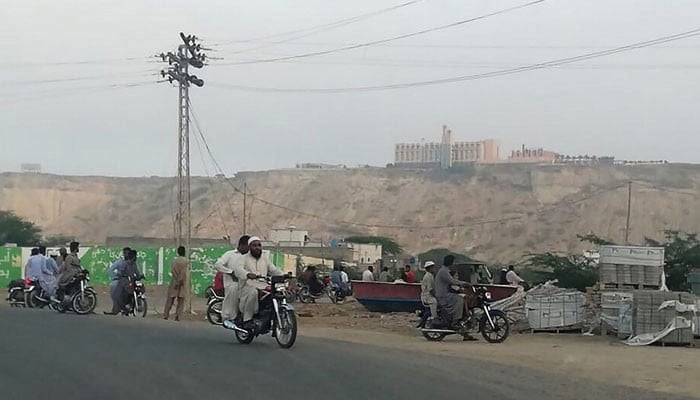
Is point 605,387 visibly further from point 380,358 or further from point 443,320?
point 443,320

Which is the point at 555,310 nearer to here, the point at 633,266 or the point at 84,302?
the point at 633,266

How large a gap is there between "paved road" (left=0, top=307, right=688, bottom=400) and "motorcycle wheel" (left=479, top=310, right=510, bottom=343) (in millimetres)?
3874

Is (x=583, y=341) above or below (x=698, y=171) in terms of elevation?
below

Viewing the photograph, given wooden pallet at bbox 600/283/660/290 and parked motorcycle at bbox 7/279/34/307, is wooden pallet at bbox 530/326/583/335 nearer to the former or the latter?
wooden pallet at bbox 600/283/660/290

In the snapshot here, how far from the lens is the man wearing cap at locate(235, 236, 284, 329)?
46.6 ft

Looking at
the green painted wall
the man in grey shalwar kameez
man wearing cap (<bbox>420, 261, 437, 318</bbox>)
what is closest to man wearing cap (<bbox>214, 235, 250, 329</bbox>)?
the man in grey shalwar kameez

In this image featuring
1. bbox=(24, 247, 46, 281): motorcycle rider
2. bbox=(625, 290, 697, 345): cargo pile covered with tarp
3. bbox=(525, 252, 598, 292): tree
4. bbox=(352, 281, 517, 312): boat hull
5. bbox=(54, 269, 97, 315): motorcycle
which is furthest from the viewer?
bbox=(525, 252, 598, 292): tree

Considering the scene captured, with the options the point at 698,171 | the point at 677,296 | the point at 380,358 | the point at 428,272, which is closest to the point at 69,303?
the point at 428,272

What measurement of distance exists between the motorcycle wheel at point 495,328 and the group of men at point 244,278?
5.71m

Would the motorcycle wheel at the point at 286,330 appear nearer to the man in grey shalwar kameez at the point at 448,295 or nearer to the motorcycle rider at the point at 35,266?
the man in grey shalwar kameez at the point at 448,295

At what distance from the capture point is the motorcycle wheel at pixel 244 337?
14.5 meters

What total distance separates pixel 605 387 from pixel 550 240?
301 ft

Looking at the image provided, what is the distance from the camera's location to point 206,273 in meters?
44.6

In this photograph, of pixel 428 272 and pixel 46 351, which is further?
pixel 428 272
